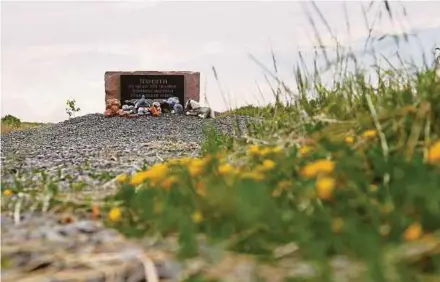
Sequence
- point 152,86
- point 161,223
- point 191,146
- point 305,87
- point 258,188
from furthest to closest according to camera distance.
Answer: point 152,86, point 191,146, point 305,87, point 161,223, point 258,188

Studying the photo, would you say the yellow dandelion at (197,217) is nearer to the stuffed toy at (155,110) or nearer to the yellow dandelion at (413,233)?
the yellow dandelion at (413,233)

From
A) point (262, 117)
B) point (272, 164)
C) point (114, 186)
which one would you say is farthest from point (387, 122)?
point (262, 117)

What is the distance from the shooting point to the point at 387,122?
353cm

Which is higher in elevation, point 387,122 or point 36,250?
point 387,122

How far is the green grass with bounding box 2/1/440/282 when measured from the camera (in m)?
2.09

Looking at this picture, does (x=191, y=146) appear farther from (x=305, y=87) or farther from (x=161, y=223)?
(x=161, y=223)

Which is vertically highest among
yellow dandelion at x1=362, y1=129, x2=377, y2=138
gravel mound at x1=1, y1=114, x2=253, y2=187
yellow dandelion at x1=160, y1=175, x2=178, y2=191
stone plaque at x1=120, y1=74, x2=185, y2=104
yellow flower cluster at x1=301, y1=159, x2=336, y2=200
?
stone plaque at x1=120, y1=74, x2=185, y2=104

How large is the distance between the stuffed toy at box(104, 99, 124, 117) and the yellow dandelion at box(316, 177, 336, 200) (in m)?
14.7

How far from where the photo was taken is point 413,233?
209 cm

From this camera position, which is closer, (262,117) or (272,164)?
(272,164)

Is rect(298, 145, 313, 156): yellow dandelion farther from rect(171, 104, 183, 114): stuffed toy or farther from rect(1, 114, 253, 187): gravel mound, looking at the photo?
rect(171, 104, 183, 114): stuffed toy

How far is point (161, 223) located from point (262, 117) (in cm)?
384

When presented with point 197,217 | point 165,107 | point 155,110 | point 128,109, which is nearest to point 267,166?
point 197,217

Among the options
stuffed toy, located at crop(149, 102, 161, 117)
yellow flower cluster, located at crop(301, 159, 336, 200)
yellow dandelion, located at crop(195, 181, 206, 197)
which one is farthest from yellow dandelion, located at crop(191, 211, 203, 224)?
stuffed toy, located at crop(149, 102, 161, 117)
